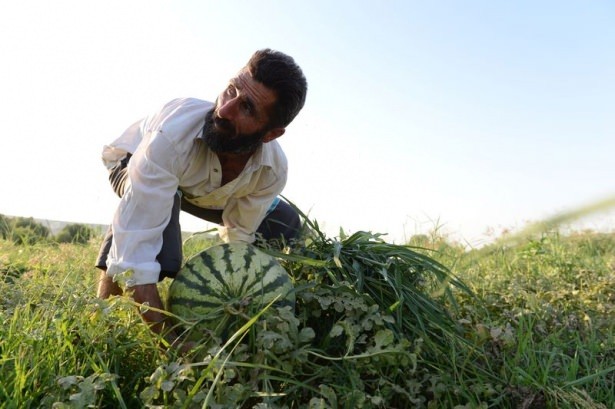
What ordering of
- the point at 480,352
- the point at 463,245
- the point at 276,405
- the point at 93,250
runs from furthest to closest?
the point at 463,245, the point at 93,250, the point at 480,352, the point at 276,405

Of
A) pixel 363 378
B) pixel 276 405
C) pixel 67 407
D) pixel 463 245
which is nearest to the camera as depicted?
pixel 67 407

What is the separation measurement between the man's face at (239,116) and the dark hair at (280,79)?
0.04m

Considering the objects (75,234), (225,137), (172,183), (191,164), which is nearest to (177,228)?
(172,183)

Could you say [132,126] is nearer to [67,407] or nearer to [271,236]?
[271,236]

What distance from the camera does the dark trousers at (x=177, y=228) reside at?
9.25 feet

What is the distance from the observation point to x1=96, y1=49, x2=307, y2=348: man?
2703 mm

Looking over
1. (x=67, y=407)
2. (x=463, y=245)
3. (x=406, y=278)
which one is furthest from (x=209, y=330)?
(x=463, y=245)

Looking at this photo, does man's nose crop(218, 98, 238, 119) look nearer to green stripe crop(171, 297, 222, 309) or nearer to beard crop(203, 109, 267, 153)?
beard crop(203, 109, 267, 153)

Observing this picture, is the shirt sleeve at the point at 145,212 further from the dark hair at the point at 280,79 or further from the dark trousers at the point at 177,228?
the dark hair at the point at 280,79

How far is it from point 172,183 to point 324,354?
1220 millimetres

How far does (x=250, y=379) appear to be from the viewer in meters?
1.90

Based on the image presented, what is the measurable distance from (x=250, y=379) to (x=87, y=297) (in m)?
0.99

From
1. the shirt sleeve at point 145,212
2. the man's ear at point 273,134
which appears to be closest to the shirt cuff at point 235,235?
the man's ear at point 273,134

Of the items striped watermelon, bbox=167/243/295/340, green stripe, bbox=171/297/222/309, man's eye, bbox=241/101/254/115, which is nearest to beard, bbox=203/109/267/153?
man's eye, bbox=241/101/254/115
